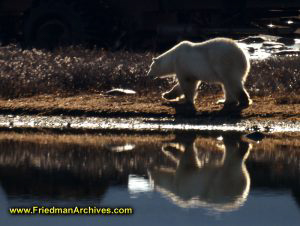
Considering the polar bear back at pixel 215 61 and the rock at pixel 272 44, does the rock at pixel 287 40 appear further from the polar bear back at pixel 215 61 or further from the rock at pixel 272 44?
the polar bear back at pixel 215 61

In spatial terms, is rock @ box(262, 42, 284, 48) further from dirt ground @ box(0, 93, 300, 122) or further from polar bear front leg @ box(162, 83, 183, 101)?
polar bear front leg @ box(162, 83, 183, 101)

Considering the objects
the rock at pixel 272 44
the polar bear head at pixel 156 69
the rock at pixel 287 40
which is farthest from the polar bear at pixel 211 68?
the rock at pixel 287 40

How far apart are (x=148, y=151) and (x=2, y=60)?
25.7 ft

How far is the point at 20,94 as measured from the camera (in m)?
17.3

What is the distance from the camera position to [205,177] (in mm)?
10852

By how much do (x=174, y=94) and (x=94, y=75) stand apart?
7.50 ft

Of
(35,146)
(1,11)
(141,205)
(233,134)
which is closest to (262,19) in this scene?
(1,11)

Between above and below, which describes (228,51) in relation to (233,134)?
above

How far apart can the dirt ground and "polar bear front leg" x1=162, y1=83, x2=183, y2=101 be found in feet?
0.37

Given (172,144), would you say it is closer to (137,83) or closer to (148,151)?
(148,151)

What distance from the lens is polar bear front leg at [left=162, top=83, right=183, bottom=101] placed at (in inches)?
641

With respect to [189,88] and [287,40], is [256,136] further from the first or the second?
[287,40]

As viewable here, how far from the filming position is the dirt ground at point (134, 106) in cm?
1549

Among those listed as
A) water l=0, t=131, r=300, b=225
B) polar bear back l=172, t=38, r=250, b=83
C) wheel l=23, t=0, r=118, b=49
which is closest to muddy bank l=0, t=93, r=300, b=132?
polar bear back l=172, t=38, r=250, b=83
